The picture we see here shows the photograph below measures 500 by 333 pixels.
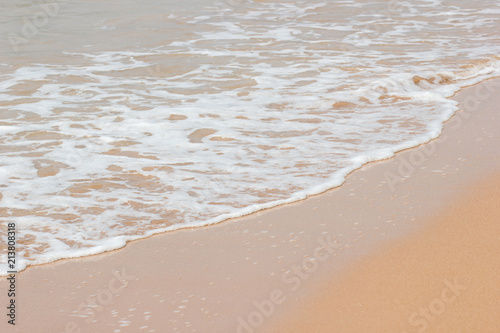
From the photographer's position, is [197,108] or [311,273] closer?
[311,273]

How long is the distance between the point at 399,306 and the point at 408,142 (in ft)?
6.97

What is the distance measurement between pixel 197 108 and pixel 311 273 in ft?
9.49

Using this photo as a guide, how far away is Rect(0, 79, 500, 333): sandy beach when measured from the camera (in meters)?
2.43

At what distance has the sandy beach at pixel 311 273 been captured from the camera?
2.43m

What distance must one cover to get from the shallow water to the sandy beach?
0.22 meters

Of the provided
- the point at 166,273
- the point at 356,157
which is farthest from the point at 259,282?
the point at 356,157

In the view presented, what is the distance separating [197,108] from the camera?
5.43m

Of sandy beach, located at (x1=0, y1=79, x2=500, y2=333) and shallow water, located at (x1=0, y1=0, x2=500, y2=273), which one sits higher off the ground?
sandy beach, located at (x1=0, y1=79, x2=500, y2=333)

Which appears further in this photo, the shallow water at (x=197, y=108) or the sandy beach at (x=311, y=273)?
the shallow water at (x=197, y=108)

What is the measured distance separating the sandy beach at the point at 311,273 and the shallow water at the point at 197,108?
0.22m

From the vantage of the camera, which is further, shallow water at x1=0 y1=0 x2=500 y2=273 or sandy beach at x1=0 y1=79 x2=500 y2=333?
shallow water at x1=0 y1=0 x2=500 y2=273

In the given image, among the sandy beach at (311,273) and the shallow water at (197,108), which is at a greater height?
the sandy beach at (311,273)

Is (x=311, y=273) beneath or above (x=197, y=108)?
above

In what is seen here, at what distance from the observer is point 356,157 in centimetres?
414
